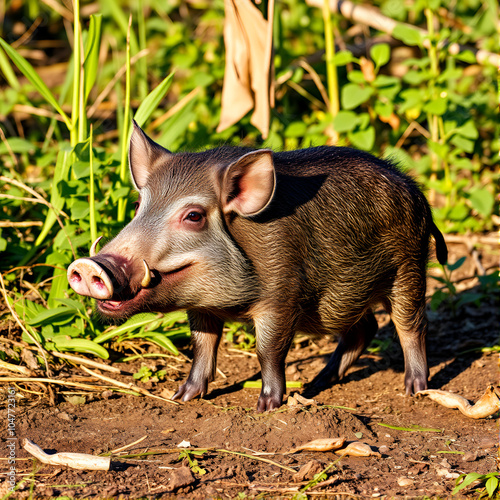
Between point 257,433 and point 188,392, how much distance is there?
0.69 m

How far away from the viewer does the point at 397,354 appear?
16.5 ft

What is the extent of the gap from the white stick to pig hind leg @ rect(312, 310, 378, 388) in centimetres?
170

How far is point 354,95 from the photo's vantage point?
6.12m

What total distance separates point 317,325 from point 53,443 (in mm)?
1604

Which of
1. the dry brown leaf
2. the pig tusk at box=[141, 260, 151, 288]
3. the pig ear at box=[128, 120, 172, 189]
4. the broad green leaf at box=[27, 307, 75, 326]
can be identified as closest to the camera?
the pig tusk at box=[141, 260, 151, 288]

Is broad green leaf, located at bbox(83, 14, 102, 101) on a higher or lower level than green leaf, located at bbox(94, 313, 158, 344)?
higher

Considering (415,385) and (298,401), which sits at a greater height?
(298,401)

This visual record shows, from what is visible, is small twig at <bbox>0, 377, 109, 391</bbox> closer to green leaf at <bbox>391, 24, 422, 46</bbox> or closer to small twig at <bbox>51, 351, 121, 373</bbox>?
small twig at <bbox>51, 351, 121, 373</bbox>

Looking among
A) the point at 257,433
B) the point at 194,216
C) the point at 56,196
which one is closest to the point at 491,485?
the point at 257,433

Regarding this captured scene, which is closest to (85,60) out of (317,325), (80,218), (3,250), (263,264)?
(80,218)

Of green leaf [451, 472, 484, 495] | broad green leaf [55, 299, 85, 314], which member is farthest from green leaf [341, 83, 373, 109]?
green leaf [451, 472, 484, 495]

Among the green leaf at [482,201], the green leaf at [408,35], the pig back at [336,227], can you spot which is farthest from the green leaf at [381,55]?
the pig back at [336,227]

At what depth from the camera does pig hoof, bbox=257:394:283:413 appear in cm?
379

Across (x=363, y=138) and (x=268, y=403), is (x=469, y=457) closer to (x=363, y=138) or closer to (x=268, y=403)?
(x=268, y=403)
